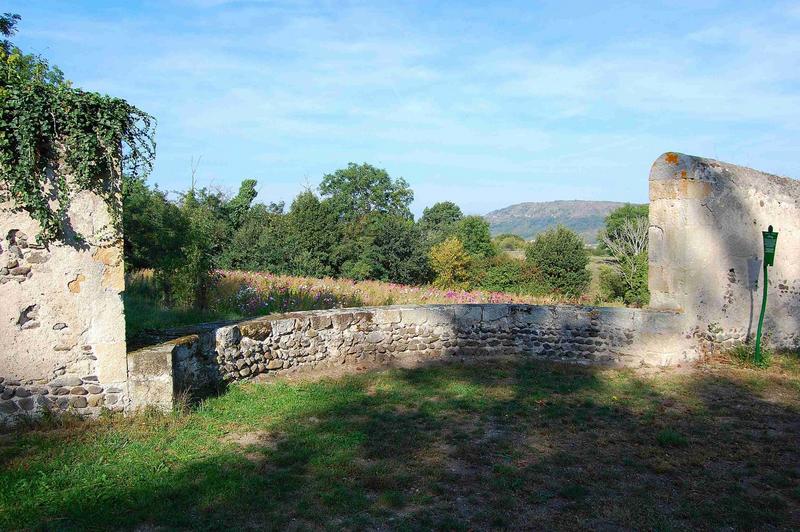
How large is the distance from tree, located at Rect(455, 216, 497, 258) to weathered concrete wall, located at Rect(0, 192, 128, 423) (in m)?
37.9

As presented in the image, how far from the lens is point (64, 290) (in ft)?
18.6

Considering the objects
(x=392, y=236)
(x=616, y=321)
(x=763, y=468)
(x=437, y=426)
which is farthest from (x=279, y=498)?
(x=392, y=236)

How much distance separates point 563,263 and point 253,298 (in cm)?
1935

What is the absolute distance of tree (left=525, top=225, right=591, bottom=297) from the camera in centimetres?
2714

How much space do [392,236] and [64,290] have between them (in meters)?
21.4

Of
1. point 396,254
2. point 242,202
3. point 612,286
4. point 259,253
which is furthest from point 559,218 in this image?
point 259,253

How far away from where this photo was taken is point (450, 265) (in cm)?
2894

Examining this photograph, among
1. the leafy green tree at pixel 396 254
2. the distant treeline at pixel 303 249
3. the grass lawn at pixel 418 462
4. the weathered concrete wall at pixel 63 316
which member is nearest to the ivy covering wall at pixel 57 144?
the weathered concrete wall at pixel 63 316

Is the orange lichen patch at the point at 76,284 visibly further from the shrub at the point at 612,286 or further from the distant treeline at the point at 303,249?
the shrub at the point at 612,286

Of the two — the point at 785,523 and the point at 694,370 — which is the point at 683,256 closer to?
the point at 694,370

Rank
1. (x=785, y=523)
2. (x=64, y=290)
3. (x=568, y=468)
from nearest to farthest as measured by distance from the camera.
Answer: (x=785, y=523), (x=568, y=468), (x=64, y=290)

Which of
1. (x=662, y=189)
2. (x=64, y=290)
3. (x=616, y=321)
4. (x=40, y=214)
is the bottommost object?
(x=616, y=321)

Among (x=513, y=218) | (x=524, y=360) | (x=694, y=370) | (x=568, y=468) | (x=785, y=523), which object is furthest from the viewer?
(x=513, y=218)

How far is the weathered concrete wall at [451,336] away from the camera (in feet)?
26.4
